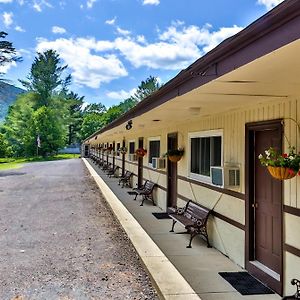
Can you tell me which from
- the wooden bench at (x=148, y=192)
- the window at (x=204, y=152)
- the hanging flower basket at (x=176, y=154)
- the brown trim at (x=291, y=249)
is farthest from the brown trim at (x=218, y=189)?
the wooden bench at (x=148, y=192)

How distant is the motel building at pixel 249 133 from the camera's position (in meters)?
→ 2.56

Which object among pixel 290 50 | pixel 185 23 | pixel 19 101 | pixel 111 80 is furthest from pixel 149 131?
pixel 111 80

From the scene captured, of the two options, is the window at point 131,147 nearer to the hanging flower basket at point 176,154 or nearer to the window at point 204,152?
the hanging flower basket at point 176,154

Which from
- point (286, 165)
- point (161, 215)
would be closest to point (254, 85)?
point (286, 165)

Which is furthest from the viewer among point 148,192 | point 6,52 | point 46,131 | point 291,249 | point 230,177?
point 46,131

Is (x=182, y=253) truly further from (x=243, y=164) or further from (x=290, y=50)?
(x=290, y=50)

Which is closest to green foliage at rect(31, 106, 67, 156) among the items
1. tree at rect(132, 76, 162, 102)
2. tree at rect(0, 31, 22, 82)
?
tree at rect(0, 31, 22, 82)

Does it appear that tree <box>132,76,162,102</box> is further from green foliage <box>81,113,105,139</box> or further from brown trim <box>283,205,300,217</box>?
brown trim <box>283,205,300,217</box>

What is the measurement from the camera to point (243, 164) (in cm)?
555

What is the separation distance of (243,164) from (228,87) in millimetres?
2050

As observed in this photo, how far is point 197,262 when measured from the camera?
569cm

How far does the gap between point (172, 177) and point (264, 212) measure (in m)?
5.06

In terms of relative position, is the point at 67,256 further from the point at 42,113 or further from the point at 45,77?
the point at 45,77

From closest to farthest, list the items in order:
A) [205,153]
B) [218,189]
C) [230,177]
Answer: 1. [230,177]
2. [218,189]
3. [205,153]
